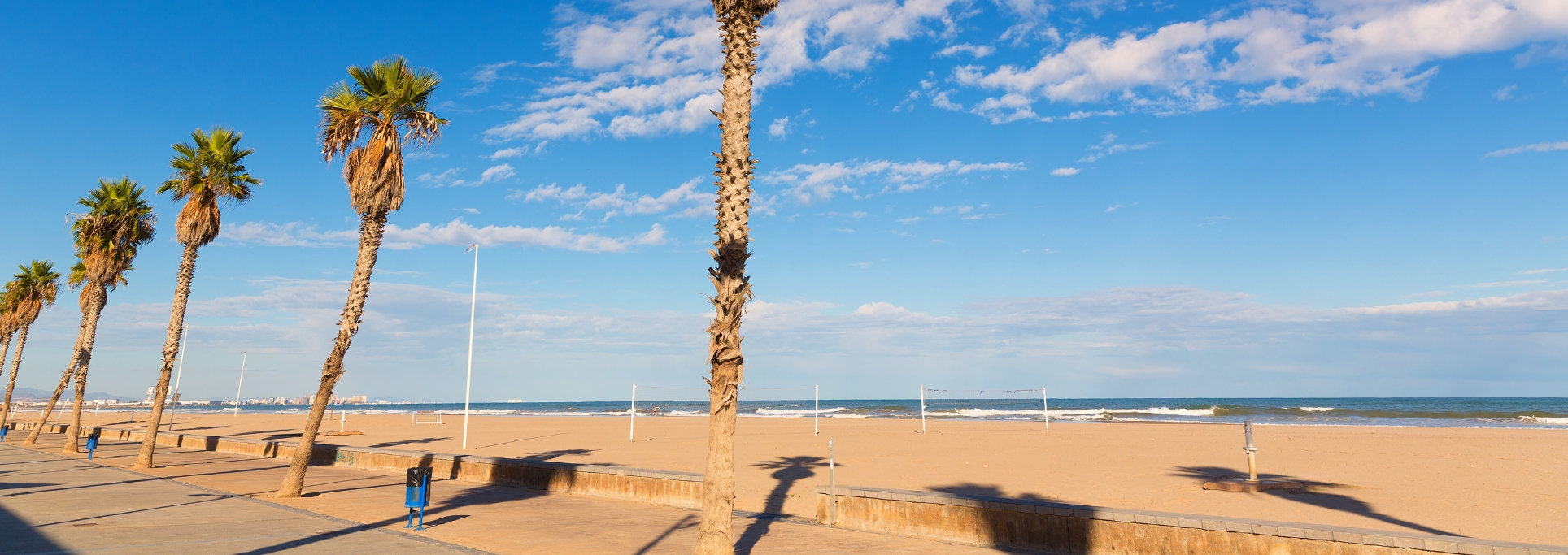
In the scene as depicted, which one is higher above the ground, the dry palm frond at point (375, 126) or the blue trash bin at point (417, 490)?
the dry palm frond at point (375, 126)

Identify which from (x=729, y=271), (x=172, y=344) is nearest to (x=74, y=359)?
(x=172, y=344)

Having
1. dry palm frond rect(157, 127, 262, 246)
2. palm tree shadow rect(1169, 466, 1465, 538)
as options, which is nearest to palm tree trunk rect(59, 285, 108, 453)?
dry palm frond rect(157, 127, 262, 246)

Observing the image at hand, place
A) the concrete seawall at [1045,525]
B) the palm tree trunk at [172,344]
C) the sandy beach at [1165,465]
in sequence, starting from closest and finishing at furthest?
the concrete seawall at [1045,525], the sandy beach at [1165,465], the palm tree trunk at [172,344]

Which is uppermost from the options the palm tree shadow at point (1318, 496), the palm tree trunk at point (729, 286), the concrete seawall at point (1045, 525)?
the palm tree trunk at point (729, 286)

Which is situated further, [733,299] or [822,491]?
[822,491]

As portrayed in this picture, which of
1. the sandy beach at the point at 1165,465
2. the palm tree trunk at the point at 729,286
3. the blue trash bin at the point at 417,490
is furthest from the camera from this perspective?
the sandy beach at the point at 1165,465

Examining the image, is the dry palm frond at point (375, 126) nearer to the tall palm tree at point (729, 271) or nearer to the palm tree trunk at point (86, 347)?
the tall palm tree at point (729, 271)

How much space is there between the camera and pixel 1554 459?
818 inches

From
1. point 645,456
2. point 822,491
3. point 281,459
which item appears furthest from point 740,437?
point 822,491

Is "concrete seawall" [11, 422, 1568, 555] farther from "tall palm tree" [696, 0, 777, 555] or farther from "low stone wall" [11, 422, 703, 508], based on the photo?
"tall palm tree" [696, 0, 777, 555]

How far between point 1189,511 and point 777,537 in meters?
6.55

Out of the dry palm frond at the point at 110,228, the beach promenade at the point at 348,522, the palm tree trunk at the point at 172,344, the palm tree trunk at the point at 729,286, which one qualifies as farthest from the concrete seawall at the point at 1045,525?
the dry palm frond at the point at 110,228

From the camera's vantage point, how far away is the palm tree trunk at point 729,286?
7902mm

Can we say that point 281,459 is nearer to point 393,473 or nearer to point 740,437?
point 393,473
